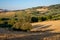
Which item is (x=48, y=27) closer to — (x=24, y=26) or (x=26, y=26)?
(x=26, y=26)

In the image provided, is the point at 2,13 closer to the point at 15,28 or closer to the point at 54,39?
the point at 15,28

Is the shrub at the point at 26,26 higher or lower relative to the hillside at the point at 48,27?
higher

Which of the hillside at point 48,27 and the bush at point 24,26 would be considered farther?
the hillside at point 48,27

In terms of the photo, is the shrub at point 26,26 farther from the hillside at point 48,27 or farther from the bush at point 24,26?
the hillside at point 48,27

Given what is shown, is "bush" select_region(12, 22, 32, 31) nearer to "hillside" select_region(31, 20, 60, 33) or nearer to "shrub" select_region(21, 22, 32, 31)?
"shrub" select_region(21, 22, 32, 31)

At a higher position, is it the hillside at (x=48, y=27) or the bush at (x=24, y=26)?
the bush at (x=24, y=26)

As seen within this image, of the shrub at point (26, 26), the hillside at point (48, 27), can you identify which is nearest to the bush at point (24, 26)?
the shrub at point (26, 26)

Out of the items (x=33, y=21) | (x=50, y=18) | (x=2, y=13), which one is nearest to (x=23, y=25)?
(x=33, y=21)

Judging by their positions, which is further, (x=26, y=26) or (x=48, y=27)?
(x=48, y=27)

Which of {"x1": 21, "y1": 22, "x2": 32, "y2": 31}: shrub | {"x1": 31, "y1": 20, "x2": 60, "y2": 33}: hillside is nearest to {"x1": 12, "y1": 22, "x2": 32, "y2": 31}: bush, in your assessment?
{"x1": 21, "y1": 22, "x2": 32, "y2": 31}: shrub

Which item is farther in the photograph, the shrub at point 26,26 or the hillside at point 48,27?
the hillside at point 48,27

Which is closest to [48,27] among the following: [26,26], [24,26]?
[26,26]

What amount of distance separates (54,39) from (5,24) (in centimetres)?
4045

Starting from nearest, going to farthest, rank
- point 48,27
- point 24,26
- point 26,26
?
point 26,26
point 24,26
point 48,27
